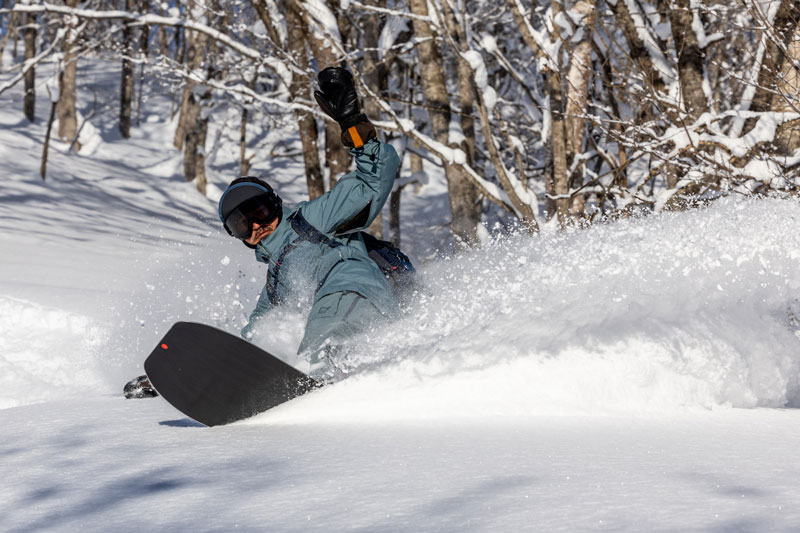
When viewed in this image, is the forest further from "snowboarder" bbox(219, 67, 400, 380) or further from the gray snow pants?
the gray snow pants

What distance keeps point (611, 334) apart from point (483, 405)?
2.09 feet

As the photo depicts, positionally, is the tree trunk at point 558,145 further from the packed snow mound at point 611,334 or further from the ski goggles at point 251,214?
the ski goggles at point 251,214

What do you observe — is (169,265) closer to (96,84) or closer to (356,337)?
(356,337)

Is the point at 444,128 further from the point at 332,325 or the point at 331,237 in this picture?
the point at 332,325

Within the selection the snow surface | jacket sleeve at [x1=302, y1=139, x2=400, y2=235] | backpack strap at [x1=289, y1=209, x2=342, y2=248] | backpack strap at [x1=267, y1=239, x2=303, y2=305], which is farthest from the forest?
backpack strap at [x1=267, y1=239, x2=303, y2=305]

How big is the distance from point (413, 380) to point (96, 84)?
2660 centimetres

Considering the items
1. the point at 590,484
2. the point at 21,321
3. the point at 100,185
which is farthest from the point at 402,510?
the point at 100,185

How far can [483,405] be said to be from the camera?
288 centimetres

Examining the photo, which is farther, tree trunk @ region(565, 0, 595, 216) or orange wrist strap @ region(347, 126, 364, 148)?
tree trunk @ region(565, 0, 595, 216)

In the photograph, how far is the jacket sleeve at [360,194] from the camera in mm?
3459

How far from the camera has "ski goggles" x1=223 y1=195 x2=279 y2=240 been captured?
3.56 meters

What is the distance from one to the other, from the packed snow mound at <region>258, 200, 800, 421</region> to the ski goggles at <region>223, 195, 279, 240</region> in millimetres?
797

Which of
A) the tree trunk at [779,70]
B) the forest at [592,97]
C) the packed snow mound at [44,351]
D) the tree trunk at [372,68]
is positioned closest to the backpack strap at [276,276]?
the packed snow mound at [44,351]

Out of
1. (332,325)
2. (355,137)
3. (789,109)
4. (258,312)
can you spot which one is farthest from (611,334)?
(789,109)
